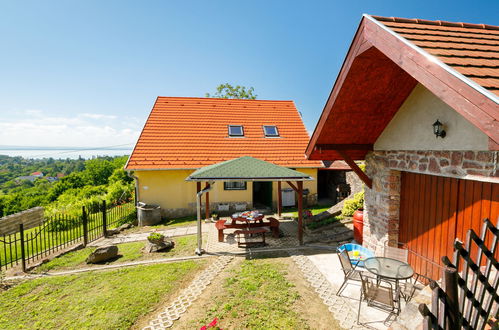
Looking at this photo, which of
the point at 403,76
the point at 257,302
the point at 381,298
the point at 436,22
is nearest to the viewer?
the point at 436,22

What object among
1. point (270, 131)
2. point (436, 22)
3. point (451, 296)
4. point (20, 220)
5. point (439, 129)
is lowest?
point (20, 220)

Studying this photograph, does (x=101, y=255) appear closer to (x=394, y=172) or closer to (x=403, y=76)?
(x=394, y=172)

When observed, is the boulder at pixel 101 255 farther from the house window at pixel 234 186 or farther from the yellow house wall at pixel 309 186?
the yellow house wall at pixel 309 186

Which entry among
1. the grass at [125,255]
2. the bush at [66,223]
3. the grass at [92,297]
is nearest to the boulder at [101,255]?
the grass at [125,255]

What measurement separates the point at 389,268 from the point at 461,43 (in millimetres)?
3992

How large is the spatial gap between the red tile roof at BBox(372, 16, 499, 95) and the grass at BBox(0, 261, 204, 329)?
6.51 metres

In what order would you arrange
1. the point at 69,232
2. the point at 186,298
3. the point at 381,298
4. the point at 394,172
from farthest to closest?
the point at 69,232 → the point at 394,172 → the point at 186,298 → the point at 381,298

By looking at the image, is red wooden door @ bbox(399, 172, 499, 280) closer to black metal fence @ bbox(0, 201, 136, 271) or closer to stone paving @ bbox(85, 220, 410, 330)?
stone paving @ bbox(85, 220, 410, 330)

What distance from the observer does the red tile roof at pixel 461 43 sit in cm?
279

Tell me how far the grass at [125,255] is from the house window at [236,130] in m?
7.47

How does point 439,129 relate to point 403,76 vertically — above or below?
below

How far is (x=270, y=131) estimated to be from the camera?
50.7 ft

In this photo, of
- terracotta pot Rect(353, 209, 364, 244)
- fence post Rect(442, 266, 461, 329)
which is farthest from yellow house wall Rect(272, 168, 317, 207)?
fence post Rect(442, 266, 461, 329)

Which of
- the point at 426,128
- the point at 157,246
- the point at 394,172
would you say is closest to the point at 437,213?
the point at 394,172
